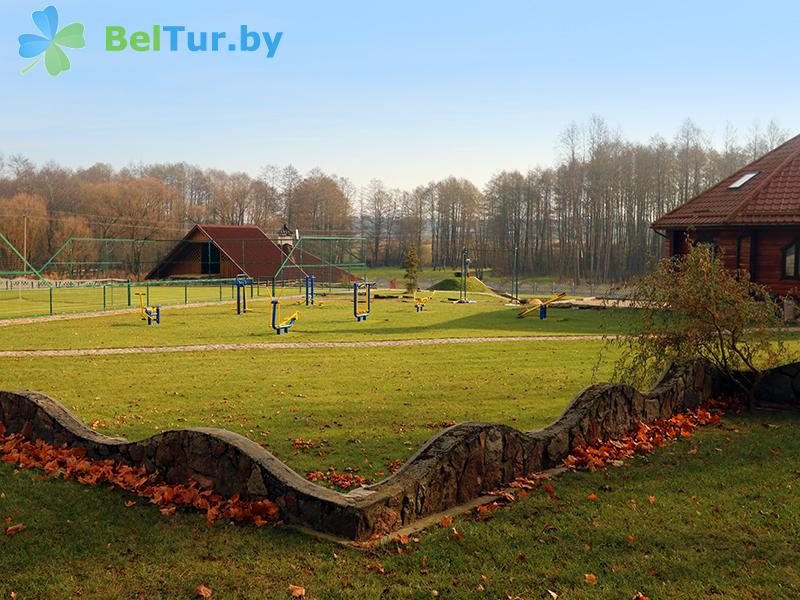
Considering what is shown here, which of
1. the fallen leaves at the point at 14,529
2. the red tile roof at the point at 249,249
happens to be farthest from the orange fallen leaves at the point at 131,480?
the red tile roof at the point at 249,249

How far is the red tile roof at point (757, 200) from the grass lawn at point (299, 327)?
4958mm

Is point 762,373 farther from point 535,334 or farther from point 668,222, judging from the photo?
point 668,222

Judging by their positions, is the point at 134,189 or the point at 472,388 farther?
the point at 134,189

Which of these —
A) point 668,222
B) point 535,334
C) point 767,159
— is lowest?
point 535,334

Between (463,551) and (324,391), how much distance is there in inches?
295

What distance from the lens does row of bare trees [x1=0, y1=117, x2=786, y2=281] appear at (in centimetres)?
7125

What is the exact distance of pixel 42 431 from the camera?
786cm

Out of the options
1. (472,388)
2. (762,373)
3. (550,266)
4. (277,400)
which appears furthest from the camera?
(550,266)

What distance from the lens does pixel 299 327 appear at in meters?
25.6

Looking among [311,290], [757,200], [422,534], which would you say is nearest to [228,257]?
[311,290]

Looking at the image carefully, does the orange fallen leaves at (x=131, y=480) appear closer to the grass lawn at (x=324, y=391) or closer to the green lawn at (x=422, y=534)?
the green lawn at (x=422, y=534)

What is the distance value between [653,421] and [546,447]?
2.45 metres

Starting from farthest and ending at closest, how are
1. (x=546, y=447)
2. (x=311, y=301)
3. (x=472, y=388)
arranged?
(x=311, y=301), (x=472, y=388), (x=546, y=447)

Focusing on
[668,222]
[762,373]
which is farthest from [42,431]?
[668,222]
